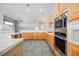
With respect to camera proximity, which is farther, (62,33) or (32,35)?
(32,35)

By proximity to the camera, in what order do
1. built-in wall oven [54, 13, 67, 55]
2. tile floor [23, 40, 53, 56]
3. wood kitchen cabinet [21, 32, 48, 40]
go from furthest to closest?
wood kitchen cabinet [21, 32, 48, 40]
tile floor [23, 40, 53, 56]
built-in wall oven [54, 13, 67, 55]

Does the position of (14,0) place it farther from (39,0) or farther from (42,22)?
(42,22)

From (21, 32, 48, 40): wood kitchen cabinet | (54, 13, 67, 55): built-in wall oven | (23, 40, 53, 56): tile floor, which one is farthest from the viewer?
(21, 32, 48, 40): wood kitchen cabinet

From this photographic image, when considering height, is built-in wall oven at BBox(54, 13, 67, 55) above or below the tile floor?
above

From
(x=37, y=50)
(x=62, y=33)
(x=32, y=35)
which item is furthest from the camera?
(x=32, y=35)

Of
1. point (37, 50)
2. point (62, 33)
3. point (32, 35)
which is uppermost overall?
point (62, 33)

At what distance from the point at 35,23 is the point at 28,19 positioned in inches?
33.5

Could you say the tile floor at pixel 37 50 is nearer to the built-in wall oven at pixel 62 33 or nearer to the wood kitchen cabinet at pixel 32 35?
the built-in wall oven at pixel 62 33

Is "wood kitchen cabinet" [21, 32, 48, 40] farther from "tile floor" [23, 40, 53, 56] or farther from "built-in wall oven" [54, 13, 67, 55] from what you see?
"built-in wall oven" [54, 13, 67, 55]

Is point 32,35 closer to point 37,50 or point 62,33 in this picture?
point 37,50

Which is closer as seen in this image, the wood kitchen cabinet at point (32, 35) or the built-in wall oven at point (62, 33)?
the built-in wall oven at point (62, 33)

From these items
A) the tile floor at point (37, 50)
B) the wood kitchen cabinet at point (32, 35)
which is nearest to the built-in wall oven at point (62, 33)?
the tile floor at point (37, 50)

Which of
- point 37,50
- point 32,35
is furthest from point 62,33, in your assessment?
point 32,35

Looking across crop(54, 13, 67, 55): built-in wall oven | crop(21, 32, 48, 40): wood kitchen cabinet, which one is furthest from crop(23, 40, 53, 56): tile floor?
crop(21, 32, 48, 40): wood kitchen cabinet
